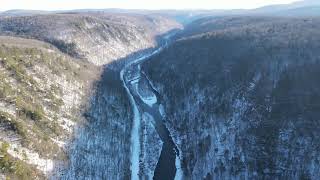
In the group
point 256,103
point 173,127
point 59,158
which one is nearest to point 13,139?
point 59,158

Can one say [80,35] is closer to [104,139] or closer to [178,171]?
[104,139]

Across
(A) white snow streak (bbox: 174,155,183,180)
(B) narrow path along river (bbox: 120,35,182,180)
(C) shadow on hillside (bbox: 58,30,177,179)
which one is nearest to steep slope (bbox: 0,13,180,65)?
(B) narrow path along river (bbox: 120,35,182,180)

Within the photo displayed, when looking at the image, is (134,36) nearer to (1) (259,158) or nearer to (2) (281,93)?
(2) (281,93)

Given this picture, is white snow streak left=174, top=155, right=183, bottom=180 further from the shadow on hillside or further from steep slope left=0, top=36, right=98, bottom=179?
steep slope left=0, top=36, right=98, bottom=179

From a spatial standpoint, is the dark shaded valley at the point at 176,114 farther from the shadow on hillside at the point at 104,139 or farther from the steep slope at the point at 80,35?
the steep slope at the point at 80,35

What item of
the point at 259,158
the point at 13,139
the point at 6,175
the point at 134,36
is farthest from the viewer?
the point at 134,36

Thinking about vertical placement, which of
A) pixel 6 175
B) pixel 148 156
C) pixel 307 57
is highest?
pixel 307 57

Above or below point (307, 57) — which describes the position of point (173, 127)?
below
